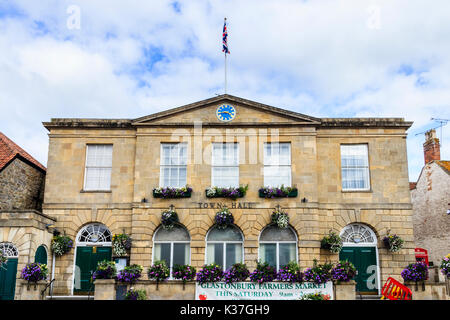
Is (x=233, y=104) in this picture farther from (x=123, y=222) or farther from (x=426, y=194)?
(x=426, y=194)

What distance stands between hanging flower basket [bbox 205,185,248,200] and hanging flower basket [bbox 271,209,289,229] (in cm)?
162

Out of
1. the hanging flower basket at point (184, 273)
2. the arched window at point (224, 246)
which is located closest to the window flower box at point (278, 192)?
the arched window at point (224, 246)

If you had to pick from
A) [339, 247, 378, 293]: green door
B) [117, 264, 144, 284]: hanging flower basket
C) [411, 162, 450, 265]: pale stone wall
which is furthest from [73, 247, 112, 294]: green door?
[411, 162, 450, 265]: pale stone wall

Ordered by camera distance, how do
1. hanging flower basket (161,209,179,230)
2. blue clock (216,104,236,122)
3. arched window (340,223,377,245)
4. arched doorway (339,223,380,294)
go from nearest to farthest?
1. hanging flower basket (161,209,179,230)
2. arched doorway (339,223,380,294)
3. arched window (340,223,377,245)
4. blue clock (216,104,236,122)

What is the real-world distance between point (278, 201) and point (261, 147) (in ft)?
8.32

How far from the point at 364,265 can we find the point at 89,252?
1182cm

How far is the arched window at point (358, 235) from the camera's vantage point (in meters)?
20.7

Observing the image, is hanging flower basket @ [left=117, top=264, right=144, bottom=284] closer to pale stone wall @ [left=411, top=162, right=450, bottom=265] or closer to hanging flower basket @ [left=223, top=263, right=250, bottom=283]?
hanging flower basket @ [left=223, top=263, right=250, bottom=283]

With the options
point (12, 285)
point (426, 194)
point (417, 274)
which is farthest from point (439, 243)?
point (12, 285)

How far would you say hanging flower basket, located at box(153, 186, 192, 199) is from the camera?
67.0ft

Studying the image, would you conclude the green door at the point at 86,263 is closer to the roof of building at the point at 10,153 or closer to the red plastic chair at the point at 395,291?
the roof of building at the point at 10,153

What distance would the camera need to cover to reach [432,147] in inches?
1142

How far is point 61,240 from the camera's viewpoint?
20266 millimetres

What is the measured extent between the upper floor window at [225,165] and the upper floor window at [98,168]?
4.76m
